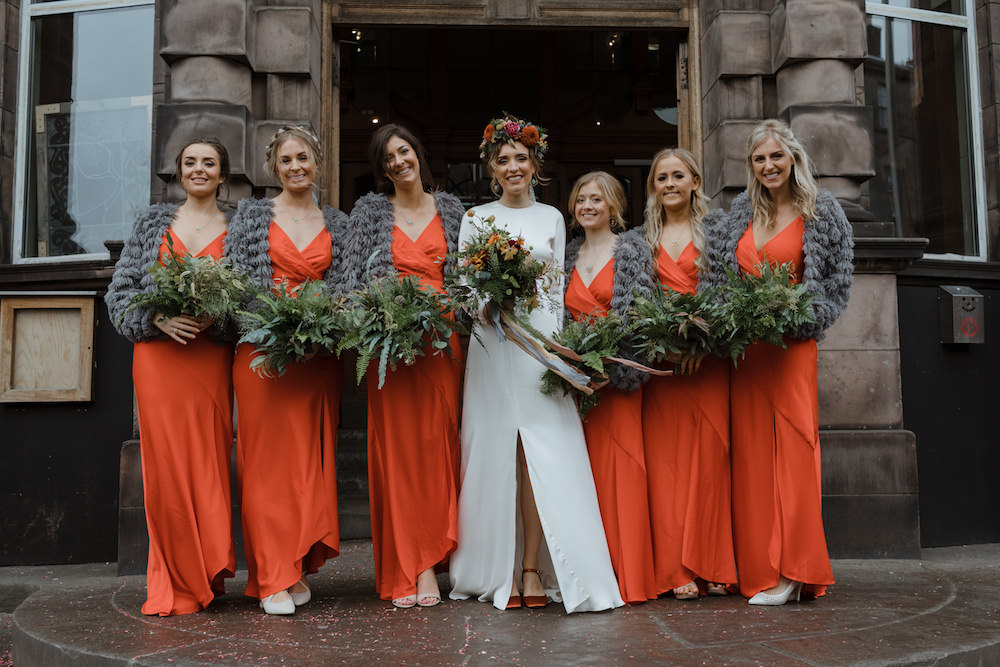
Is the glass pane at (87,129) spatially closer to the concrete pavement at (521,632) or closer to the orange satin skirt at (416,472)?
the concrete pavement at (521,632)

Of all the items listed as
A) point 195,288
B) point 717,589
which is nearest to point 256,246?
point 195,288

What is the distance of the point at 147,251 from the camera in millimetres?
4426

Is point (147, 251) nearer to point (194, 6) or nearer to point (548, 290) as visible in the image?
point (548, 290)

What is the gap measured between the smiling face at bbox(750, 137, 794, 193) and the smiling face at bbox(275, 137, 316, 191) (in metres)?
2.29

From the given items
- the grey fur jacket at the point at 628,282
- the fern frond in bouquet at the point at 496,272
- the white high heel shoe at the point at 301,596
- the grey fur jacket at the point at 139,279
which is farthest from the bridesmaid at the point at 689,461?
the grey fur jacket at the point at 139,279

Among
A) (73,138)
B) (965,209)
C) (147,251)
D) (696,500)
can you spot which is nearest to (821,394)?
(696,500)

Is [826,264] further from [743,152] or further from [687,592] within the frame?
[743,152]

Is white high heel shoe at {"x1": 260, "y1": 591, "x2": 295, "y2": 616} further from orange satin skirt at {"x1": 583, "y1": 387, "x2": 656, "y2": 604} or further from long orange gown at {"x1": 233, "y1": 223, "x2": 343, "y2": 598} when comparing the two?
orange satin skirt at {"x1": 583, "y1": 387, "x2": 656, "y2": 604}

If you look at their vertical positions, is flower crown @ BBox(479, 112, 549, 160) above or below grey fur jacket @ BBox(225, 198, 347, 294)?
above

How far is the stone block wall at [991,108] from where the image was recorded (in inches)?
294

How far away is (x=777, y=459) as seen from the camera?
14.9 feet

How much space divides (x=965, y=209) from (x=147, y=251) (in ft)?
21.0

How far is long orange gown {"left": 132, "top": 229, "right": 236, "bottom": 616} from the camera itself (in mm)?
4395

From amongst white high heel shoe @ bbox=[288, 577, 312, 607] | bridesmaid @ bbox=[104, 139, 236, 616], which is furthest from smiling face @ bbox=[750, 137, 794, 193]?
white high heel shoe @ bbox=[288, 577, 312, 607]
